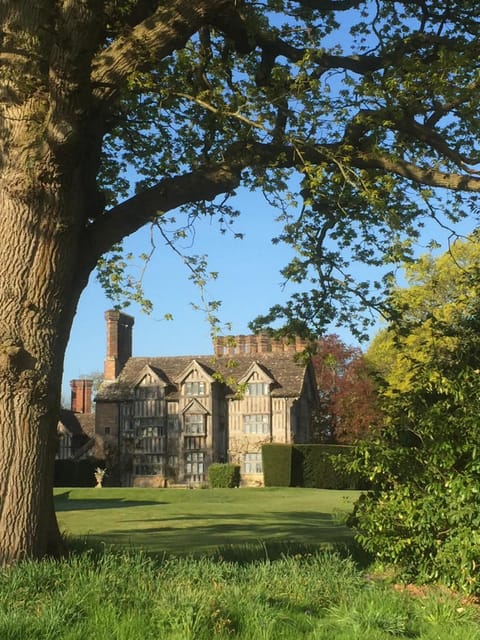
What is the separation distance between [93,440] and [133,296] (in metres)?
47.1

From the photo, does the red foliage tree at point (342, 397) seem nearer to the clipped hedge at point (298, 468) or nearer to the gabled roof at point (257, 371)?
the gabled roof at point (257, 371)

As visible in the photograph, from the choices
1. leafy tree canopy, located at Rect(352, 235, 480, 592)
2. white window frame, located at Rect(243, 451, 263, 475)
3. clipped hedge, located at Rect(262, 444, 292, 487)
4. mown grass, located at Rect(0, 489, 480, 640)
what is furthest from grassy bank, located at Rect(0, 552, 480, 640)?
white window frame, located at Rect(243, 451, 263, 475)

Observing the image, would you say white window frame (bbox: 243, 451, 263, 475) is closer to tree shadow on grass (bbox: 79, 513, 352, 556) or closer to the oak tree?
tree shadow on grass (bbox: 79, 513, 352, 556)

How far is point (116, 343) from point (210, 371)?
8.94 meters

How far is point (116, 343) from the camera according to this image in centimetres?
5834

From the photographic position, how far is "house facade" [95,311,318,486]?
172ft

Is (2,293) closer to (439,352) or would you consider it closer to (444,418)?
(444,418)

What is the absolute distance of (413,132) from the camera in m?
10.9

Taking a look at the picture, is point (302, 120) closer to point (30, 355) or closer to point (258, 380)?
point (30, 355)

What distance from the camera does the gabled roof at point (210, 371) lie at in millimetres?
52938


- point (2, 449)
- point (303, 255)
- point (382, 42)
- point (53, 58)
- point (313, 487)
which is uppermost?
point (382, 42)

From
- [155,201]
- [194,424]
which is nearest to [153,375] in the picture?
[194,424]

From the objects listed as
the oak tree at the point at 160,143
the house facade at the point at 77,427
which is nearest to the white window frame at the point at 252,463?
the house facade at the point at 77,427

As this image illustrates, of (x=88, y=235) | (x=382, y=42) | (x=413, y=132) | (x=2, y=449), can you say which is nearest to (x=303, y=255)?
(x=413, y=132)
